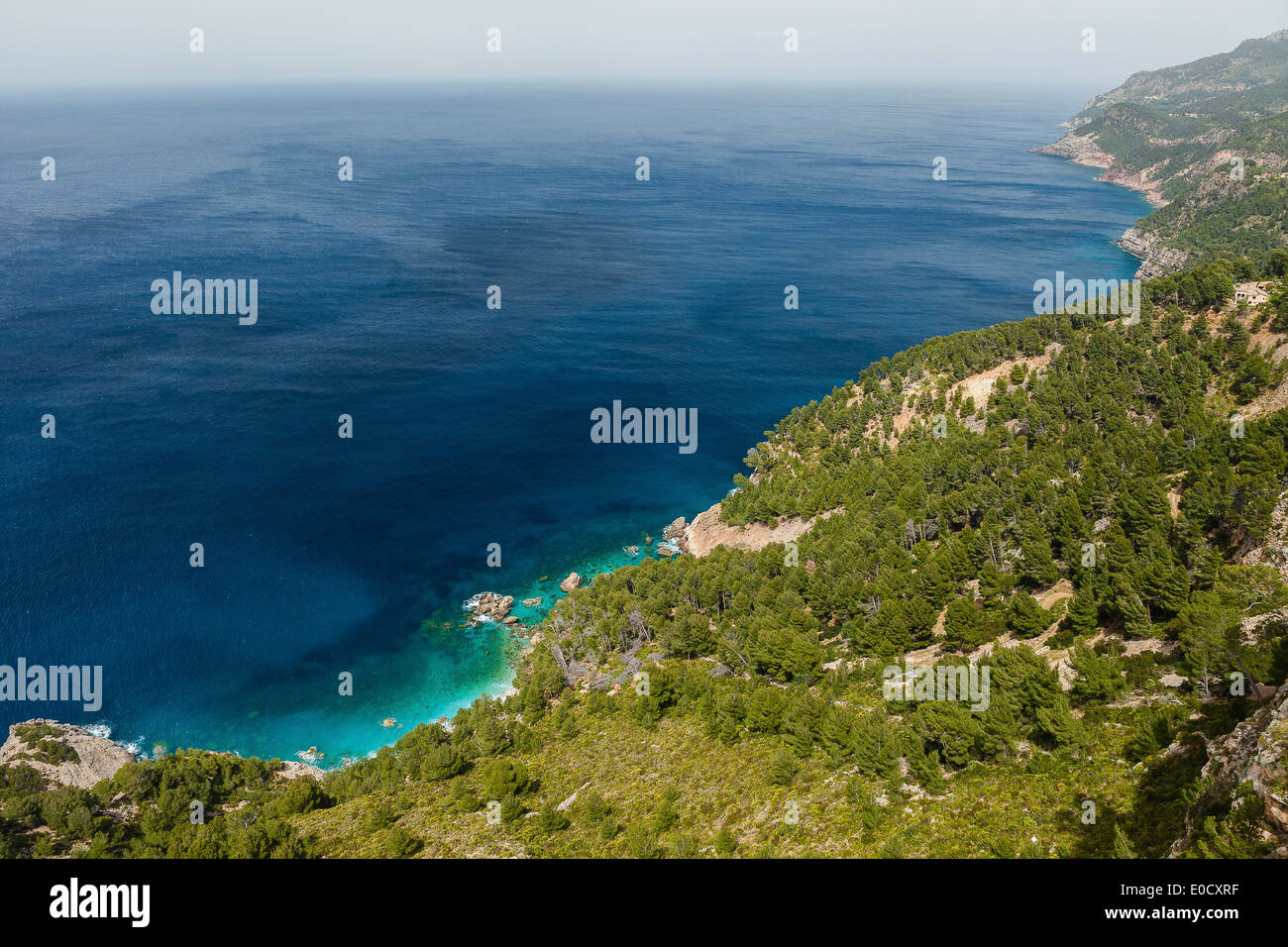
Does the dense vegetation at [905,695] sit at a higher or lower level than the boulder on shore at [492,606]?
higher

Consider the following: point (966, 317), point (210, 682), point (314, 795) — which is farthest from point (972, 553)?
point (966, 317)

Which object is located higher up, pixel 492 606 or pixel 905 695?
pixel 905 695
